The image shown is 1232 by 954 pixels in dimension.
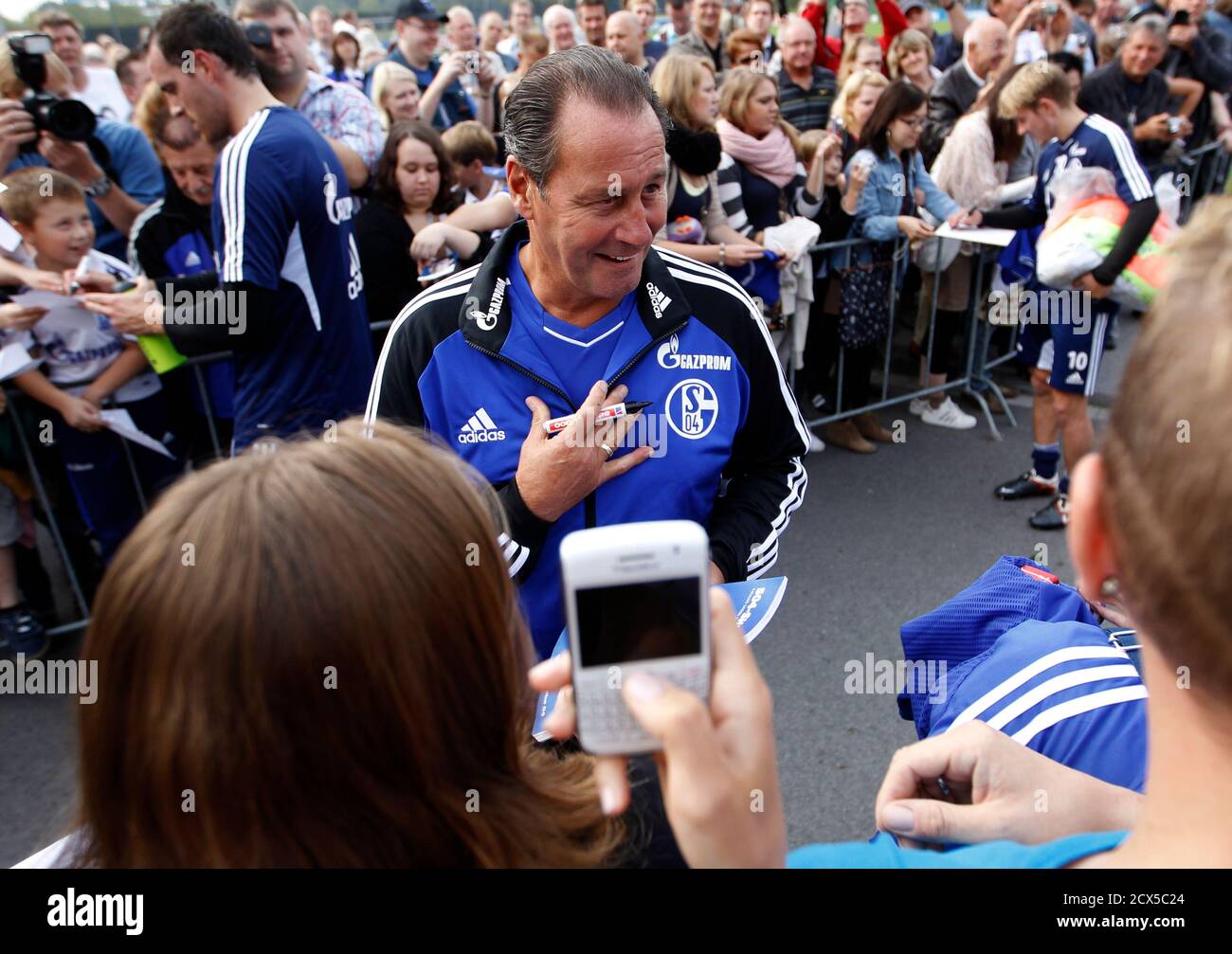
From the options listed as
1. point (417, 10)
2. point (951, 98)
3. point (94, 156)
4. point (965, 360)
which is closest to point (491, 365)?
point (94, 156)

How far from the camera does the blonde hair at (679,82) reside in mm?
4652

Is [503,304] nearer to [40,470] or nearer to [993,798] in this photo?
[993,798]

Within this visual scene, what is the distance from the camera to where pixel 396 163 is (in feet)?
13.9

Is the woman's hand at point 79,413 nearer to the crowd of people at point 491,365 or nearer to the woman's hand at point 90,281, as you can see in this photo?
the crowd of people at point 491,365

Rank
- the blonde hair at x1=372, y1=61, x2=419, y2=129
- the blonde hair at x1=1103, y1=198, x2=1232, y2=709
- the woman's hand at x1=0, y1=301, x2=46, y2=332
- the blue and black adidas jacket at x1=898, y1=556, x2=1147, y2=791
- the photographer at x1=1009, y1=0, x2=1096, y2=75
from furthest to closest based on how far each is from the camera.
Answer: the photographer at x1=1009, y1=0, x2=1096, y2=75
the blonde hair at x1=372, y1=61, x2=419, y2=129
the woman's hand at x1=0, y1=301, x2=46, y2=332
the blue and black adidas jacket at x1=898, y1=556, x2=1147, y2=791
the blonde hair at x1=1103, y1=198, x2=1232, y2=709

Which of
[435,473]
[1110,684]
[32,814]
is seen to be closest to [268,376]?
[32,814]

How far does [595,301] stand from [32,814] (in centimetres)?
272

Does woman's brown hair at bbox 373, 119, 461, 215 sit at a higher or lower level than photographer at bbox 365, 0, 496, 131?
lower

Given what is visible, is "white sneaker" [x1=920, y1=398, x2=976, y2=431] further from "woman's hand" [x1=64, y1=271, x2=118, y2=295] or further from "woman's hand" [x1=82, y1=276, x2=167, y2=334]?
"woman's hand" [x1=64, y1=271, x2=118, y2=295]

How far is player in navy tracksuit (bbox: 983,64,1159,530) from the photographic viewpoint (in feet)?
13.8

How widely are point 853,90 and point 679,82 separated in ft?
5.30

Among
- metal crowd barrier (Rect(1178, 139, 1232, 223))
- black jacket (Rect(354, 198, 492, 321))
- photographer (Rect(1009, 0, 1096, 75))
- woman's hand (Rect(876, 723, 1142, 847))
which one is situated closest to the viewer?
woman's hand (Rect(876, 723, 1142, 847))

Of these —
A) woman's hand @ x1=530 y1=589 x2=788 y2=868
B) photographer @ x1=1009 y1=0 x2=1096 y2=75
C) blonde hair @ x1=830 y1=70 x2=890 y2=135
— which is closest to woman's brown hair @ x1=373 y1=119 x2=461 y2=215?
blonde hair @ x1=830 y1=70 x2=890 y2=135

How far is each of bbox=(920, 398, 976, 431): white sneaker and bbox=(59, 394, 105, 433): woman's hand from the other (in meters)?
4.74
